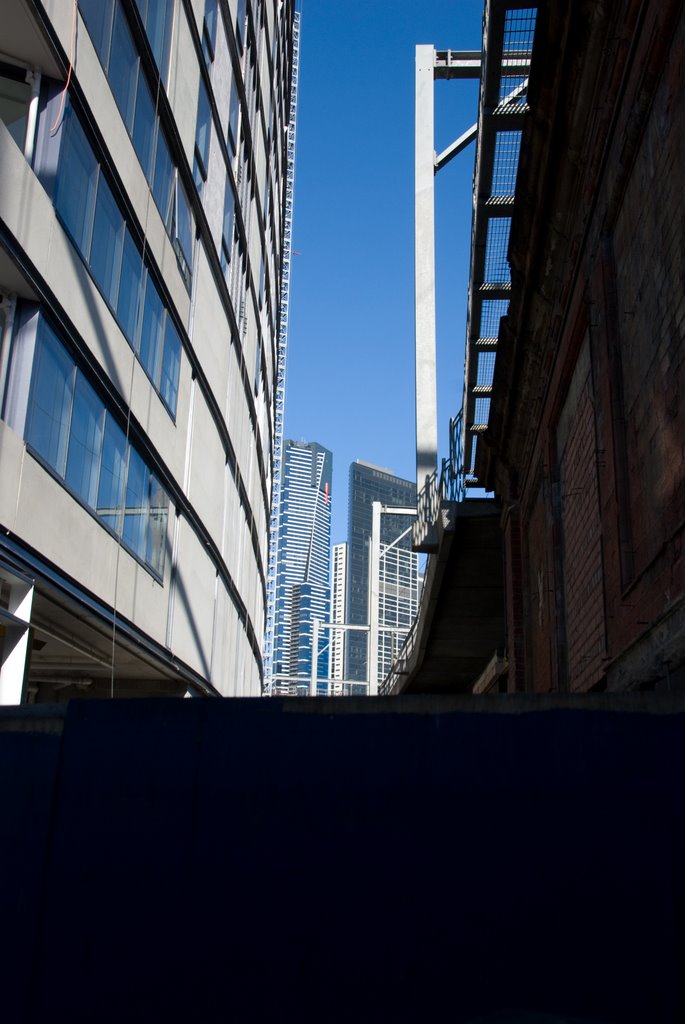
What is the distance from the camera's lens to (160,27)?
16.1 m

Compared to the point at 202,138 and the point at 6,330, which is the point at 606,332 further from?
the point at 202,138

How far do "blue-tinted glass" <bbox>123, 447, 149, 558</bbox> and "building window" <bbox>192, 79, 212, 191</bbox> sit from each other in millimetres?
6274

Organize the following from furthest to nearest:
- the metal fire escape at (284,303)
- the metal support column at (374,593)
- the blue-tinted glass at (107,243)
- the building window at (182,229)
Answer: the metal fire escape at (284,303) < the metal support column at (374,593) < the building window at (182,229) < the blue-tinted glass at (107,243)

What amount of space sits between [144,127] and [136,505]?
5.76 m

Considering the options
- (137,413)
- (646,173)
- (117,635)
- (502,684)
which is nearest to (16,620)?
(117,635)

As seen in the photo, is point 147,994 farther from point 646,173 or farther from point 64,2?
point 64,2

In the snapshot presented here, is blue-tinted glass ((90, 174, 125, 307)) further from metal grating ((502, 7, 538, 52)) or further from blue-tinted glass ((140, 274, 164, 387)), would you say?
metal grating ((502, 7, 538, 52))

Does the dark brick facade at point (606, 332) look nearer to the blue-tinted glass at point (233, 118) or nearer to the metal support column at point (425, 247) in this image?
the metal support column at point (425, 247)

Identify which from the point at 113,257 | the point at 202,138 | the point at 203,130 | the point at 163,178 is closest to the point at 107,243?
the point at 113,257

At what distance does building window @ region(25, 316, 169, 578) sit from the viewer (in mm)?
11656

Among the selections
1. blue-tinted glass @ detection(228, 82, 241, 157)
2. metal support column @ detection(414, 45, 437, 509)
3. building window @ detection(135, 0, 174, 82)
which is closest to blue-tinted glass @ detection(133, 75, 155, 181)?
building window @ detection(135, 0, 174, 82)

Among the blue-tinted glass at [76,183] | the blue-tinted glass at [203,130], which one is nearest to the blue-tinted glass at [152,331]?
the blue-tinted glass at [76,183]

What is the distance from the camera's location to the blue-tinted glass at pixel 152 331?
15844 mm

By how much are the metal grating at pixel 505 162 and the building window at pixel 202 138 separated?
569 centimetres
